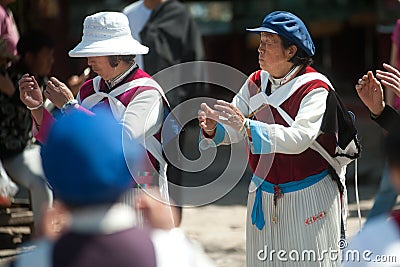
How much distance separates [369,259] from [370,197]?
5127 mm

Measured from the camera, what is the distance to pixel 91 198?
2.21m

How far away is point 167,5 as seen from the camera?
6027 mm

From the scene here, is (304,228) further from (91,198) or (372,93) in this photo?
(91,198)

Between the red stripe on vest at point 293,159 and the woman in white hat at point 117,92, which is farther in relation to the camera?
the woman in white hat at point 117,92

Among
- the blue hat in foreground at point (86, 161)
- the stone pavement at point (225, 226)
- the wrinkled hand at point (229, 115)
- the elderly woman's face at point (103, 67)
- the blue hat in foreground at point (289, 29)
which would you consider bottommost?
the stone pavement at point (225, 226)

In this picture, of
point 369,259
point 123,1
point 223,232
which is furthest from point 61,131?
point 123,1

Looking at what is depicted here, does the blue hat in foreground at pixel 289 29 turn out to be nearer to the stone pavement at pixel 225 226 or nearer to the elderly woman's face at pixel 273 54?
the elderly woman's face at pixel 273 54

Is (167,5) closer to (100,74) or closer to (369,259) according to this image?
(100,74)

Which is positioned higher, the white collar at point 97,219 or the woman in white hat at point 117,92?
the white collar at point 97,219

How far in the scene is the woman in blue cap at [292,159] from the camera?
385 centimetres

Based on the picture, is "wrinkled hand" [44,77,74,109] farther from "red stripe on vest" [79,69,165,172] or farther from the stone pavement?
the stone pavement

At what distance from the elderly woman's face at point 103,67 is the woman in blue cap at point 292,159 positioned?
54 cm

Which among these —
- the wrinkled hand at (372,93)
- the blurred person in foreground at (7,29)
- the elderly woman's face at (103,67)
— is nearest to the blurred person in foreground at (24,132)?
the blurred person in foreground at (7,29)

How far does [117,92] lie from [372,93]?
115 cm
